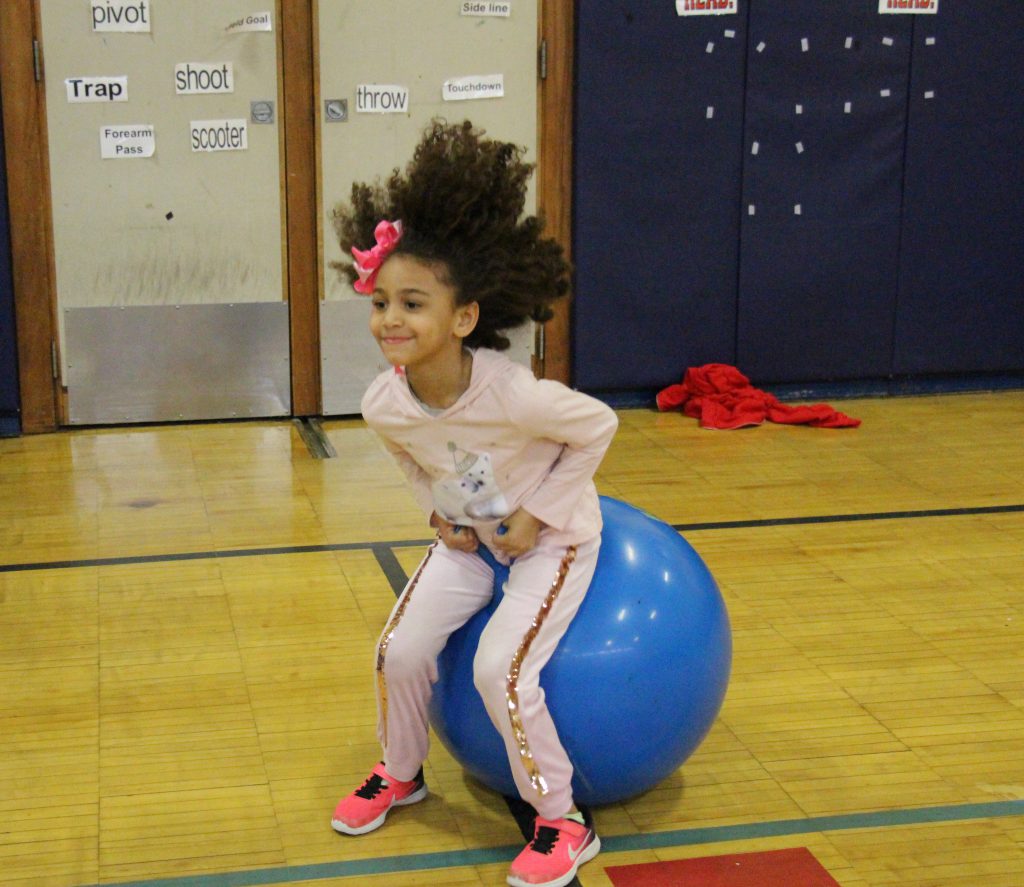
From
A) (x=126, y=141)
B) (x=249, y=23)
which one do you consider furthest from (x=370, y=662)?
(x=249, y=23)

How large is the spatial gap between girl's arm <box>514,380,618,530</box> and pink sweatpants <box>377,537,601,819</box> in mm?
74

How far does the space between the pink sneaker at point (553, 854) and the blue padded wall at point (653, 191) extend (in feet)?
10.9

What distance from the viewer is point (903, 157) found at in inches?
218

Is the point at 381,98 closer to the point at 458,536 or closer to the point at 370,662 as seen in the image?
the point at 370,662

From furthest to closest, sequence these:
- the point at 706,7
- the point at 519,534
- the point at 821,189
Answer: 1. the point at 821,189
2. the point at 706,7
3. the point at 519,534

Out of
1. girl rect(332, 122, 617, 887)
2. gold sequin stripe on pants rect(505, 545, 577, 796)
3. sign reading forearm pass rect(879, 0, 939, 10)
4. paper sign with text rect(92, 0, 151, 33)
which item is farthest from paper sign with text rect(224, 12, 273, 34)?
gold sequin stripe on pants rect(505, 545, 577, 796)

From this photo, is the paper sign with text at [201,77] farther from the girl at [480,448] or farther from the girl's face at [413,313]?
the girl's face at [413,313]

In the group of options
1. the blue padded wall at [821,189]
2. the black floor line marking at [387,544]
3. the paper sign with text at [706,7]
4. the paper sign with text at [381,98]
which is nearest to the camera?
the black floor line marking at [387,544]

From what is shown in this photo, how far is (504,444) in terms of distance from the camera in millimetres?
2275

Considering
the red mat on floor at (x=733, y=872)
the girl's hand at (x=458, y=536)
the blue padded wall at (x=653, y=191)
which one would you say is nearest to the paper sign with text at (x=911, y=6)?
the blue padded wall at (x=653, y=191)

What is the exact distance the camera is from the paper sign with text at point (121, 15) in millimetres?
4785

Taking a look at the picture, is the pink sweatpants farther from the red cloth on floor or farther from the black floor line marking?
the red cloth on floor

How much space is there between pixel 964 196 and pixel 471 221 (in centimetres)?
399

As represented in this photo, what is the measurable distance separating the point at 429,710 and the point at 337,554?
4.69 ft
